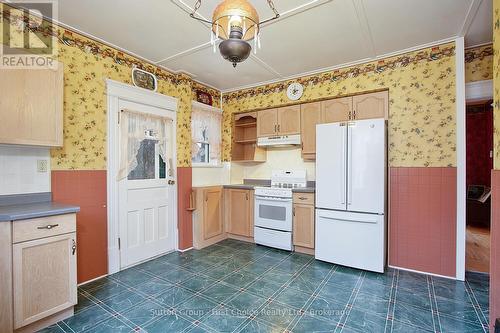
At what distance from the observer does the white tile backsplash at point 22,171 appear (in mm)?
2045

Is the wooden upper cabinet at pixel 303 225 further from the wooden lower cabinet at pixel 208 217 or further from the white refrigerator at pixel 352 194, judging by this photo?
the wooden lower cabinet at pixel 208 217

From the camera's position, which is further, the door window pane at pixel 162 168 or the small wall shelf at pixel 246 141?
the small wall shelf at pixel 246 141

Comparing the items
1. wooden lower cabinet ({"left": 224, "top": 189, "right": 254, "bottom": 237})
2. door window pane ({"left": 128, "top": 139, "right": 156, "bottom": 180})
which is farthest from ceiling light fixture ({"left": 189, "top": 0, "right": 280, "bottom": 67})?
wooden lower cabinet ({"left": 224, "top": 189, "right": 254, "bottom": 237})

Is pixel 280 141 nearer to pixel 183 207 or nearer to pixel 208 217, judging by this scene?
pixel 208 217

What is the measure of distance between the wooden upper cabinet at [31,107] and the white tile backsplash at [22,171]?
340 mm

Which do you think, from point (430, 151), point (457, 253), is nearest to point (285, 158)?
point (430, 151)

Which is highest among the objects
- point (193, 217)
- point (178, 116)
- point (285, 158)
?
point (178, 116)

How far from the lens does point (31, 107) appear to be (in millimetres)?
1915

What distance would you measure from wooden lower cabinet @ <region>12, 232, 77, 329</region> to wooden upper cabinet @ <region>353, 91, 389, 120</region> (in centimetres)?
337

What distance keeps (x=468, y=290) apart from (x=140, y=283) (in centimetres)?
333

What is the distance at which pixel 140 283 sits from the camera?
2566 mm

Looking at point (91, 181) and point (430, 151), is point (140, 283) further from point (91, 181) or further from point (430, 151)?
point (430, 151)

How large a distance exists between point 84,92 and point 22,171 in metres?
0.95

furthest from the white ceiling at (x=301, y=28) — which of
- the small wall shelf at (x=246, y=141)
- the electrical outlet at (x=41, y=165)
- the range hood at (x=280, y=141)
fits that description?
the electrical outlet at (x=41, y=165)
